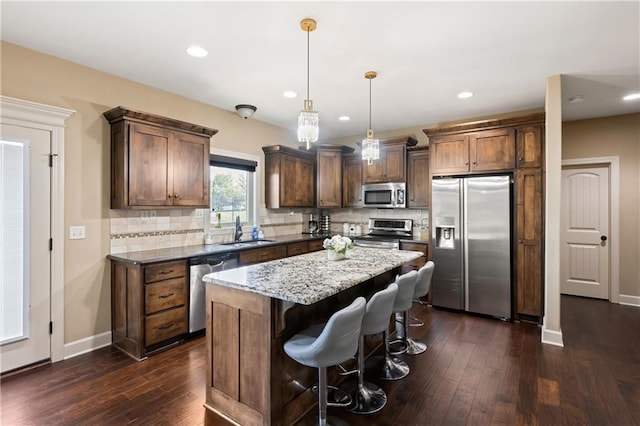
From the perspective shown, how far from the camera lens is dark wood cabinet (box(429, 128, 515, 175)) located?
4.09 metres

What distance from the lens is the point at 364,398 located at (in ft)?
7.55

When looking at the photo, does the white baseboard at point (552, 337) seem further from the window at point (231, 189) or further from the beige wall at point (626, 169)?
the window at point (231, 189)

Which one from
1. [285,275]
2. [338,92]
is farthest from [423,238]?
[285,275]

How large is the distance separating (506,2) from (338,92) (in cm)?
201

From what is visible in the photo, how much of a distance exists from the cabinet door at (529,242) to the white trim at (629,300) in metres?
2.08

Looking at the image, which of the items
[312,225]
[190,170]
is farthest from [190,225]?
[312,225]

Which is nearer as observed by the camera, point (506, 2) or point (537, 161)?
point (506, 2)

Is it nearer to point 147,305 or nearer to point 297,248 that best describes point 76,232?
point 147,305

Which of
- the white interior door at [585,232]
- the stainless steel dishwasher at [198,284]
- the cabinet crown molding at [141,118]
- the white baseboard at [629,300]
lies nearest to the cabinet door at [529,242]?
the white interior door at [585,232]

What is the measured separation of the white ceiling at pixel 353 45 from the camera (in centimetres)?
228

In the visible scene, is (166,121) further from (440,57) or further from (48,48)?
(440,57)

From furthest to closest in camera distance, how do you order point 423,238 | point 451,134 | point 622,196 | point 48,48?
point 423,238
point 622,196
point 451,134
point 48,48

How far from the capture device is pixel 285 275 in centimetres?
228

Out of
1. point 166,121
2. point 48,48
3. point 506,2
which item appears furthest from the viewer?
point 166,121
